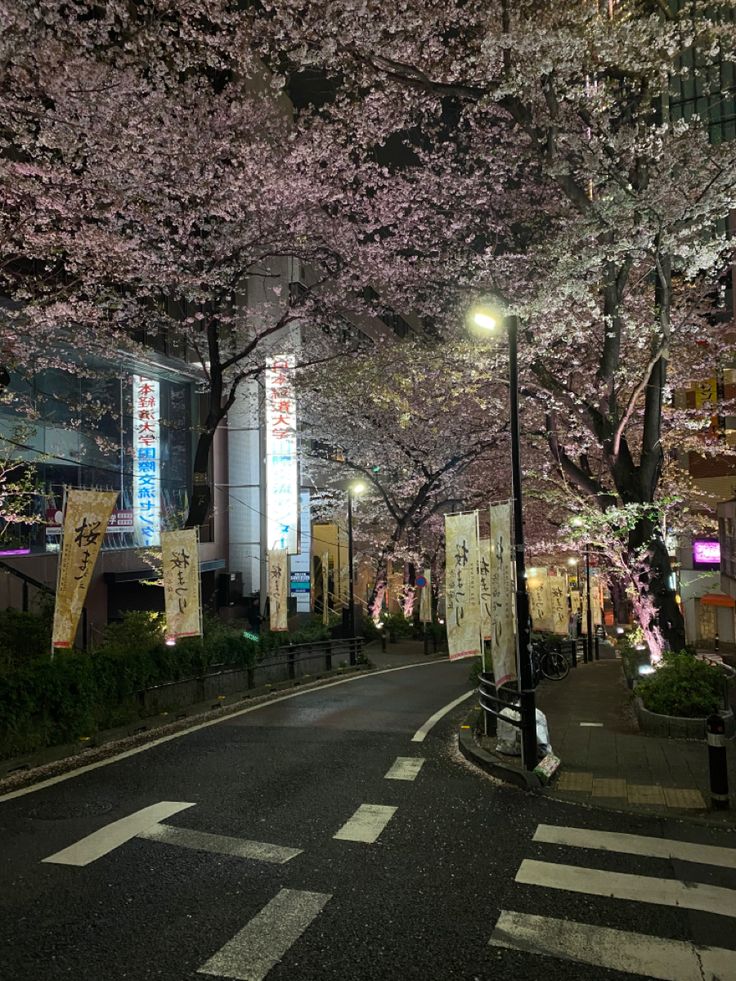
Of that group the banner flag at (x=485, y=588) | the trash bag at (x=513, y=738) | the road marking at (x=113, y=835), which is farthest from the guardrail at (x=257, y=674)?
the trash bag at (x=513, y=738)

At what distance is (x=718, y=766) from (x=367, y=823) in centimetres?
415

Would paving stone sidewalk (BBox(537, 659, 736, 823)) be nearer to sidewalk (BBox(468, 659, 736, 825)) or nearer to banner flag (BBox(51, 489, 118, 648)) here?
sidewalk (BBox(468, 659, 736, 825))

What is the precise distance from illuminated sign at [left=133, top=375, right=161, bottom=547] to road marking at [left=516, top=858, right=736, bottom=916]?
22.1 metres

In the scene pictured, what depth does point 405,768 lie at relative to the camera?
9.63 m

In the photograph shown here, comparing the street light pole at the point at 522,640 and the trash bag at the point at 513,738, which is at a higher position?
the street light pole at the point at 522,640

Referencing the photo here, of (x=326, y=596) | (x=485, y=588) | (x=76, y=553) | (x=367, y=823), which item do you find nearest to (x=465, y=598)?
(x=485, y=588)

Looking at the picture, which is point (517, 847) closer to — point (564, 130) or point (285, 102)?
point (564, 130)

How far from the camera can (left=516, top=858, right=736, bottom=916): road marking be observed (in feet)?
17.8

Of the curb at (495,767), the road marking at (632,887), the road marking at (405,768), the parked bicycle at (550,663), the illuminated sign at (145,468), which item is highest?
the illuminated sign at (145,468)

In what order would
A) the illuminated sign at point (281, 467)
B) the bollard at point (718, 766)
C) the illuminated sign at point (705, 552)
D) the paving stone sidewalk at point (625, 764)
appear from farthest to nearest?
the illuminated sign at point (705, 552)
the illuminated sign at point (281, 467)
the paving stone sidewalk at point (625, 764)
the bollard at point (718, 766)

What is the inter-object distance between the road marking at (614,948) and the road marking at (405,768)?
4.13m

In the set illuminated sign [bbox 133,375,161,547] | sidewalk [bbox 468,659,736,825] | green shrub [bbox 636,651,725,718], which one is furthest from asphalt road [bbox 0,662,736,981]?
illuminated sign [bbox 133,375,161,547]

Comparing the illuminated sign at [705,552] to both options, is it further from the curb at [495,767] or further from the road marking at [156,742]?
the curb at [495,767]

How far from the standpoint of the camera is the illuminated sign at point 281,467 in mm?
28781
